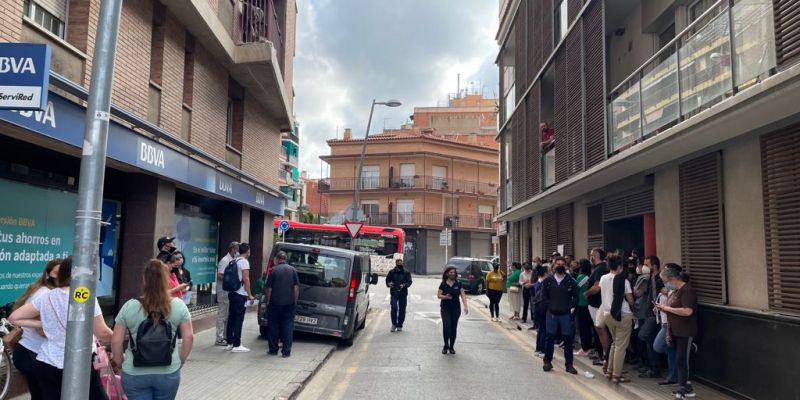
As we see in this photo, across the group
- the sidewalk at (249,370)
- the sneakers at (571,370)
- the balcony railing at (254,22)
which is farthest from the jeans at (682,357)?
the balcony railing at (254,22)

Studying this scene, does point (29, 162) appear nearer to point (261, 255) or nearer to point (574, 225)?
point (261, 255)

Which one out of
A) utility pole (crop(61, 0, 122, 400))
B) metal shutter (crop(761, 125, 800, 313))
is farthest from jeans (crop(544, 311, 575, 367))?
utility pole (crop(61, 0, 122, 400))

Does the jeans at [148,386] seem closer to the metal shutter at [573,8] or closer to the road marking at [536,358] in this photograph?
the road marking at [536,358]

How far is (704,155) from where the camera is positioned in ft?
29.6

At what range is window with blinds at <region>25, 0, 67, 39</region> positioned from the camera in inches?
274

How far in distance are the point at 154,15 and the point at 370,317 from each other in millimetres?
10623

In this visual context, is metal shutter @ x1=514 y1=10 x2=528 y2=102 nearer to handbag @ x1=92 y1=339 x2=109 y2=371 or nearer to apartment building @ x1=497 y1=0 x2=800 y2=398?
apartment building @ x1=497 y1=0 x2=800 y2=398

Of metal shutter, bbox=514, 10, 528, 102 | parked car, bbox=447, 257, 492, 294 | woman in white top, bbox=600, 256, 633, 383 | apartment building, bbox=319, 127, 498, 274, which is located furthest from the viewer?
apartment building, bbox=319, 127, 498, 274

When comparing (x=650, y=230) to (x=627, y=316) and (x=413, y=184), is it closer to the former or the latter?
(x=627, y=316)

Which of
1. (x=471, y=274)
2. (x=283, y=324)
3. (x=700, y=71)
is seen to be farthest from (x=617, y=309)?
(x=471, y=274)

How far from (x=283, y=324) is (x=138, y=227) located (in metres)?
2.93

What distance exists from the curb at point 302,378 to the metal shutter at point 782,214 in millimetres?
6049

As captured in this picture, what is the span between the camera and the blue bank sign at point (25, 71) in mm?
4129

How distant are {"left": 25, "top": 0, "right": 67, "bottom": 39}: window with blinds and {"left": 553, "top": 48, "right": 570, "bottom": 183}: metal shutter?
11.4m
